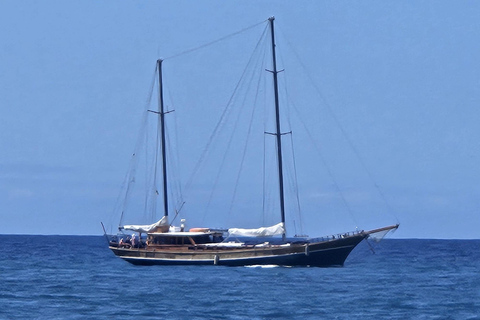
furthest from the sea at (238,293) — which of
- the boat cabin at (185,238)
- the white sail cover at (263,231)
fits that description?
the white sail cover at (263,231)

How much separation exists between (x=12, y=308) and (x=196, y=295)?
1055 centimetres

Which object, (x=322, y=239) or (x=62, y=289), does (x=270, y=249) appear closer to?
(x=322, y=239)

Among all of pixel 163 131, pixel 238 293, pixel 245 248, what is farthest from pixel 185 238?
pixel 238 293

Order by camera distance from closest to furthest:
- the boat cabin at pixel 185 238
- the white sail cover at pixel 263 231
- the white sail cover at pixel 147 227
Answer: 1. the white sail cover at pixel 263 231
2. the boat cabin at pixel 185 238
3. the white sail cover at pixel 147 227

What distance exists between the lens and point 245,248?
70688mm

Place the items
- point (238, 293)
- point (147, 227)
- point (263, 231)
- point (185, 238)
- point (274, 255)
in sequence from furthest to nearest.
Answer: point (147, 227) < point (185, 238) < point (263, 231) < point (274, 255) < point (238, 293)

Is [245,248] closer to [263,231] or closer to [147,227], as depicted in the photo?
[263,231]

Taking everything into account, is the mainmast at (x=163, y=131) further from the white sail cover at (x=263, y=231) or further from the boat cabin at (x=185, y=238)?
the white sail cover at (x=263, y=231)

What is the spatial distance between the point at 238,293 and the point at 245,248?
17035mm

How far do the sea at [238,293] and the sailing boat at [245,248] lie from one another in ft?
2.29

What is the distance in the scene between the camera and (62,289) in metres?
57.3

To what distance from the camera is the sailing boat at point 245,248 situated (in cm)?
6919

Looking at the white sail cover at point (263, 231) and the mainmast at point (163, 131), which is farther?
the mainmast at point (163, 131)

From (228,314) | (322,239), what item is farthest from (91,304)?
(322,239)
